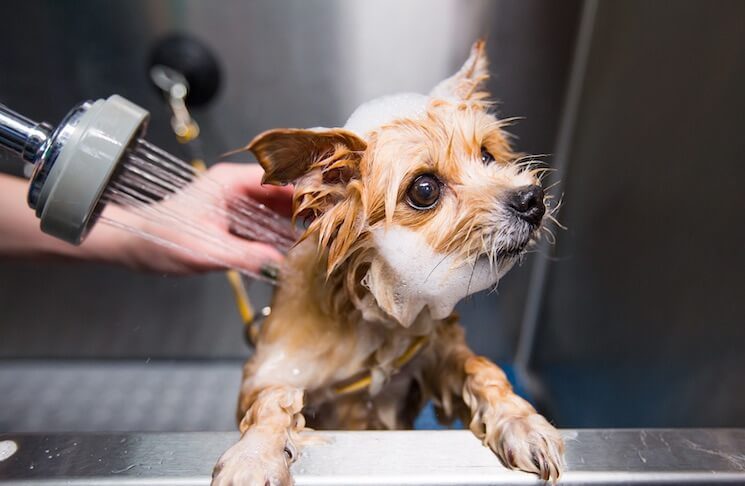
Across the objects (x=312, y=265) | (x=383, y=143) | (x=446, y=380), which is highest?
(x=383, y=143)

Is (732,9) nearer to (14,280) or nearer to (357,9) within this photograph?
(357,9)

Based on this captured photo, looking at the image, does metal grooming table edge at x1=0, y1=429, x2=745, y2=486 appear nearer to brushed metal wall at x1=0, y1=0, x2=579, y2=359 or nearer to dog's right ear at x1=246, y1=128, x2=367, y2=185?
dog's right ear at x1=246, y1=128, x2=367, y2=185

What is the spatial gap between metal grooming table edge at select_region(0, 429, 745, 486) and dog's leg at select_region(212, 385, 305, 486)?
0.01 meters

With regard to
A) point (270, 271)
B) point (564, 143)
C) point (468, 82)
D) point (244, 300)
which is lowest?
point (244, 300)

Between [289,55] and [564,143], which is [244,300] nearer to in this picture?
[289,55]

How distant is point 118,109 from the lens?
18.9 inches

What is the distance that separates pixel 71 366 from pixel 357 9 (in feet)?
2.94

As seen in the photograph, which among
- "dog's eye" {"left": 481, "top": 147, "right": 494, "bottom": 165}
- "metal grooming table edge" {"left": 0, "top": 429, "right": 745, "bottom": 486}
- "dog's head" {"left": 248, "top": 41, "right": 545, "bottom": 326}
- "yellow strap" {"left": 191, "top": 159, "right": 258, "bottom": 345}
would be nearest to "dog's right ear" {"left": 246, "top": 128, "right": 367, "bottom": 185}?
"dog's head" {"left": 248, "top": 41, "right": 545, "bottom": 326}

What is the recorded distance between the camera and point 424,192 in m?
0.46

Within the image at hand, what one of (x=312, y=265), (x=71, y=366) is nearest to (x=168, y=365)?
(x=71, y=366)

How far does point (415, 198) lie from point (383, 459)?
0.21 meters

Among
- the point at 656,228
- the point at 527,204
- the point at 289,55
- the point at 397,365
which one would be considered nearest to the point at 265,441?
the point at 397,365

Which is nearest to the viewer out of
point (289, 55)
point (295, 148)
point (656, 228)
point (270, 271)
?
point (295, 148)

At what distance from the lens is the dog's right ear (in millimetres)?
408
